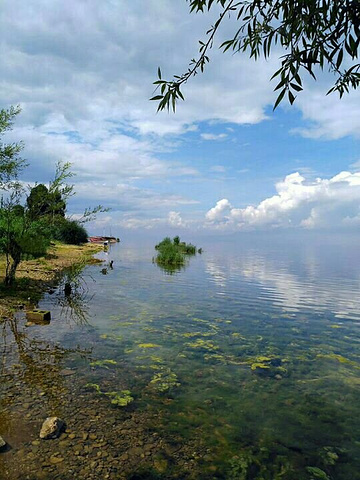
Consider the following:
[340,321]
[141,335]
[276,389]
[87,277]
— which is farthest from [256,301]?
[87,277]

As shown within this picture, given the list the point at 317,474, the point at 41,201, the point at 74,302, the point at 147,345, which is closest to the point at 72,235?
the point at 41,201

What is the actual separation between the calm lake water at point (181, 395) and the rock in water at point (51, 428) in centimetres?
14

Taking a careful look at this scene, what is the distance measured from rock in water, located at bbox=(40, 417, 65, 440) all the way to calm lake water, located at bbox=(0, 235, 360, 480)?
5.5 inches

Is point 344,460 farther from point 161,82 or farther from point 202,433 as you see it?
point 161,82

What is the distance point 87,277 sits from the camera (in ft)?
102

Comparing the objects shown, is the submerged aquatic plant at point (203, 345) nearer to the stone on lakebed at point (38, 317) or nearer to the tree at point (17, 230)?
the stone on lakebed at point (38, 317)

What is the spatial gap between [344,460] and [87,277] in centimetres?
2742

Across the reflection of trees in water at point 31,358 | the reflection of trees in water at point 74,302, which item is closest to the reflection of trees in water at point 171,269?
the reflection of trees in water at point 74,302

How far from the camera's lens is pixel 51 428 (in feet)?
20.9

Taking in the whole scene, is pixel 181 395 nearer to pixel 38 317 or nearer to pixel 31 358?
pixel 31 358

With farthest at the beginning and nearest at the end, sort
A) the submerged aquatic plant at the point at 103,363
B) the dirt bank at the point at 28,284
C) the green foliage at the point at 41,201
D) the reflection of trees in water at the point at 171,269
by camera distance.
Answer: the reflection of trees in water at the point at 171,269 → the green foliage at the point at 41,201 → the dirt bank at the point at 28,284 → the submerged aquatic plant at the point at 103,363

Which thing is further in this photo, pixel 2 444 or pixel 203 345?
pixel 203 345

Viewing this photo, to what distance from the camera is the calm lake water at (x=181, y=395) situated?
19.7 feet

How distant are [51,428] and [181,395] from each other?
139 inches
